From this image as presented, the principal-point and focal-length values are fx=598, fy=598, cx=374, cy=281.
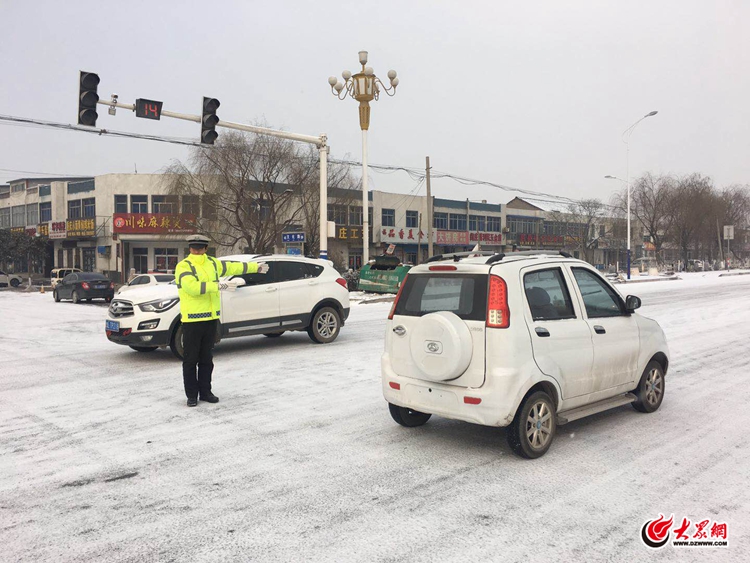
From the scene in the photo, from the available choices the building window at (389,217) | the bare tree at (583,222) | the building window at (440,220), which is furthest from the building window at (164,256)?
the bare tree at (583,222)

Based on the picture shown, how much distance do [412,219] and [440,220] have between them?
450cm

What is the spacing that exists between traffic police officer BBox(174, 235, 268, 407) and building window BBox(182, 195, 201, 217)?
29121 mm

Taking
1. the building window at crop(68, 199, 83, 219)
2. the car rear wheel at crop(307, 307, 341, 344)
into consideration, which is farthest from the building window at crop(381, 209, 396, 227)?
the car rear wheel at crop(307, 307, 341, 344)

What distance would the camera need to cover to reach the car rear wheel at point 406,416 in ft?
18.6

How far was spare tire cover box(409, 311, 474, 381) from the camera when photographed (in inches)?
186

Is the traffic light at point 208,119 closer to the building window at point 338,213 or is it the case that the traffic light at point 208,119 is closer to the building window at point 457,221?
the building window at point 338,213

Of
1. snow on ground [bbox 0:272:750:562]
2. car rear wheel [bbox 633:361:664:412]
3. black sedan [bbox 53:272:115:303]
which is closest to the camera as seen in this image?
snow on ground [bbox 0:272:750:562]

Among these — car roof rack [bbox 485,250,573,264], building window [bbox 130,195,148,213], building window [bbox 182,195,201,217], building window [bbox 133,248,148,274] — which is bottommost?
car roof rack [bbox 485,250,573,264]

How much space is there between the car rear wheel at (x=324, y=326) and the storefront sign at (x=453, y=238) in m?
51.4

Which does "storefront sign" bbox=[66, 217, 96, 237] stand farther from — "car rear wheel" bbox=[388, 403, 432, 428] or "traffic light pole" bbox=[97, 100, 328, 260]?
"car rear wheel" bbox=[388, 403, 432, 428]

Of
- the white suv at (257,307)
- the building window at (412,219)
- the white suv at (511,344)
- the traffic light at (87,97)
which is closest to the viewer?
the white suv at (511,344)

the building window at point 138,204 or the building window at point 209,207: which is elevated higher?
the building window at point 138,204

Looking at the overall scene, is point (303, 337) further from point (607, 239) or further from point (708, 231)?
point (708, 231)

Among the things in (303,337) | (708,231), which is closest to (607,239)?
(708,231)
